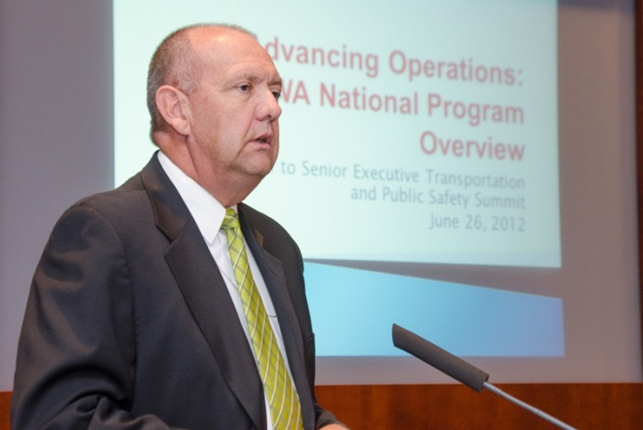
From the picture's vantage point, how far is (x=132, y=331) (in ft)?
6.35

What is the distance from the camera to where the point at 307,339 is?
7.64ft

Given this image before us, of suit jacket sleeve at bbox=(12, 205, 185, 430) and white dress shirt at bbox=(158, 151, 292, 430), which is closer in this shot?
suit jacket sleeve at bbox=(12, 205, 185, 430)

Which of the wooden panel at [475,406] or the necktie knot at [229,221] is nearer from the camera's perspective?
the necktie knot at [229,221]

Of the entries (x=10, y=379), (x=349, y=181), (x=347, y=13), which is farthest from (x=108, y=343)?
(x=347, y=13)

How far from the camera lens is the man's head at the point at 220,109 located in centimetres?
222

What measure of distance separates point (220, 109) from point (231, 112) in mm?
26

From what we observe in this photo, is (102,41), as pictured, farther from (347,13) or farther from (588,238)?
(588,238)

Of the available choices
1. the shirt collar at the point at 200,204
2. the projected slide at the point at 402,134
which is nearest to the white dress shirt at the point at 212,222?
the shirt collar at the point at 200,204

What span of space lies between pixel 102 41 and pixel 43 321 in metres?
1.91

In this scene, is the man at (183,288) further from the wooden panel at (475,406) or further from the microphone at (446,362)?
the wooden panel at (475,406)

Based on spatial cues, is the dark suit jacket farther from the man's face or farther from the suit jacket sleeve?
the man's face

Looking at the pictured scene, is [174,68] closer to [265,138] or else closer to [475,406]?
[265,138]

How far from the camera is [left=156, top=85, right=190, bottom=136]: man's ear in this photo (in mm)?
2256

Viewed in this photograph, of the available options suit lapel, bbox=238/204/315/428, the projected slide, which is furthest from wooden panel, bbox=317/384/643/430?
suit lapel, bbox=238/204/315/428
